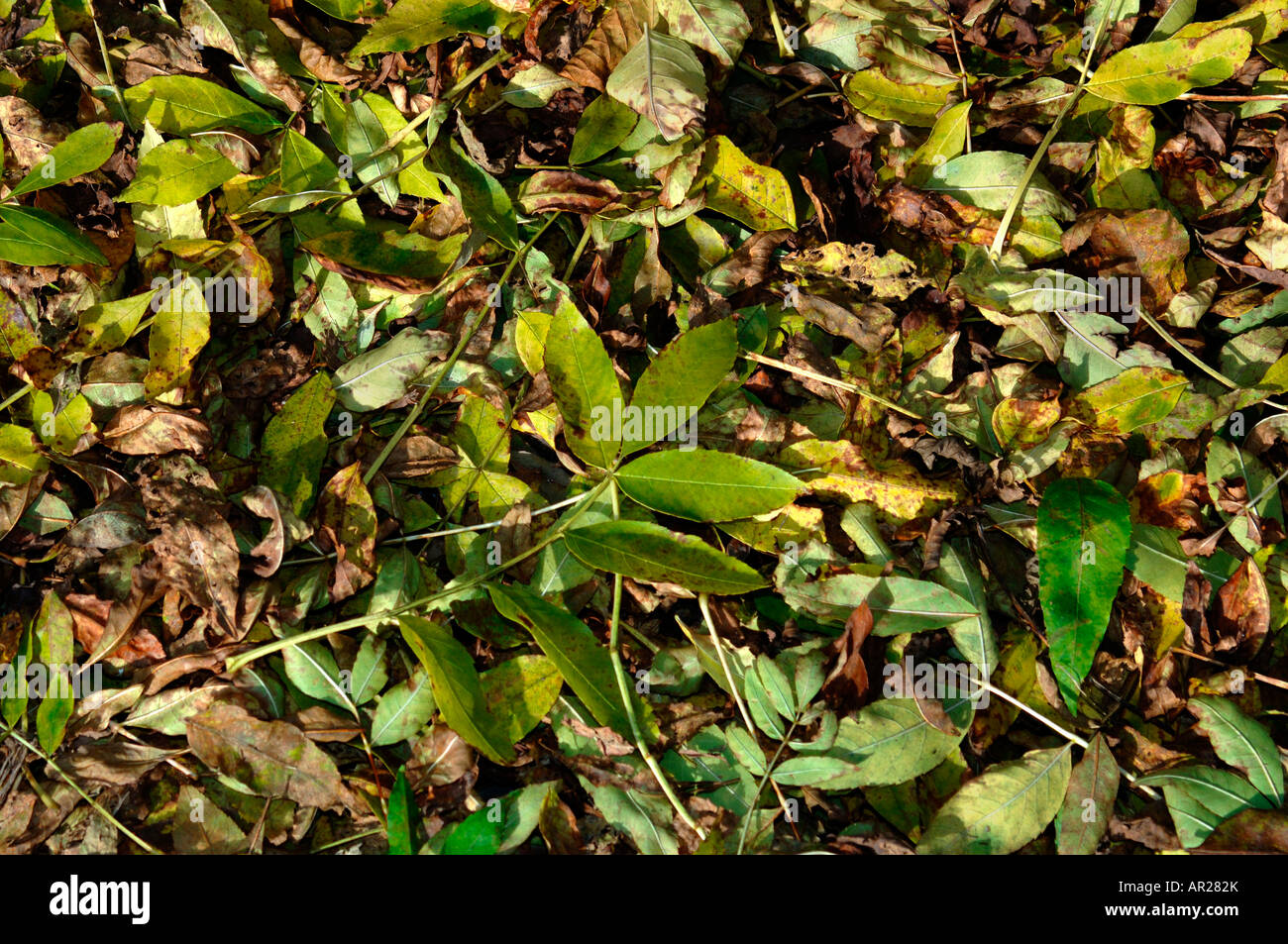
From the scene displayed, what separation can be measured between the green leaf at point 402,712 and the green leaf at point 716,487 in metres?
0.58

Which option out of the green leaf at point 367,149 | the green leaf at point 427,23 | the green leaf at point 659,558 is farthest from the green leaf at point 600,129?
the green leaf at point 659,558

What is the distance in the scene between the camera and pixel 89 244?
1.94 metres

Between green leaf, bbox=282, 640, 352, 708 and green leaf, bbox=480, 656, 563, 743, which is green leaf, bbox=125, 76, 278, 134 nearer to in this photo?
green leaf, bbox=282, 640, 352, 708

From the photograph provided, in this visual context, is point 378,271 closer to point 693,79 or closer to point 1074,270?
point 693,79

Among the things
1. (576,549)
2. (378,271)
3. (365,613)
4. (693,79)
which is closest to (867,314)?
(693,79)

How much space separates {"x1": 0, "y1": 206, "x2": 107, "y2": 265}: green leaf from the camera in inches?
74.1

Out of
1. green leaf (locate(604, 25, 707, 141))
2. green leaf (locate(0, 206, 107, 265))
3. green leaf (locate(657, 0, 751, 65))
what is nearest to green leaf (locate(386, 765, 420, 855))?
green leaf (locate(0, 206, 107, 265))

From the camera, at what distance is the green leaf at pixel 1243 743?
1.66 meters

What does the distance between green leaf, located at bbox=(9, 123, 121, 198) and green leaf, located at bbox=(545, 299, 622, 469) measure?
116cm

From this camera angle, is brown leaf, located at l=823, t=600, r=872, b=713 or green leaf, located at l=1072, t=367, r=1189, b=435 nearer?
brown leaf, located at l=823, t=600, r=872, b=713

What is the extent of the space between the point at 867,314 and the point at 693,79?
64cm

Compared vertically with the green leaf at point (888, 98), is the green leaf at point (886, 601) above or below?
below

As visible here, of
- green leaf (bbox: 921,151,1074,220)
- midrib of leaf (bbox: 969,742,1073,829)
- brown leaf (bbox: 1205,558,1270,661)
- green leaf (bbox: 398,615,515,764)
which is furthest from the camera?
green leaf (bbox: 921,151,1074,220)

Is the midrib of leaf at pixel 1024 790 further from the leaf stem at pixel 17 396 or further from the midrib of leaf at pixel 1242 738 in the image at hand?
the leaf stem at pixel 17 396
